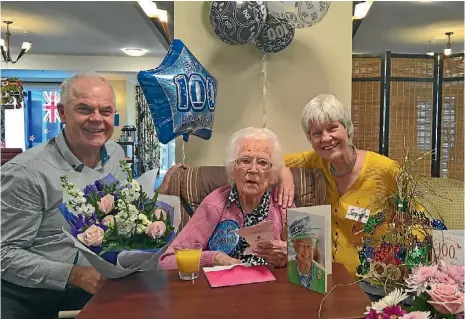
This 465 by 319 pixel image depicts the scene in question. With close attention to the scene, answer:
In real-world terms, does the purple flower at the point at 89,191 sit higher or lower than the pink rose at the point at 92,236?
higher

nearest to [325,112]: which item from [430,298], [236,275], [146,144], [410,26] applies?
[236,275]

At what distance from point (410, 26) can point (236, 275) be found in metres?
5.48

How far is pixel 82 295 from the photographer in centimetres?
185

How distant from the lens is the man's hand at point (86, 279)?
1.62 m

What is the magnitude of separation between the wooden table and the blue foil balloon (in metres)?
0.89

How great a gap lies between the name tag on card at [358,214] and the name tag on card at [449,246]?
854mm

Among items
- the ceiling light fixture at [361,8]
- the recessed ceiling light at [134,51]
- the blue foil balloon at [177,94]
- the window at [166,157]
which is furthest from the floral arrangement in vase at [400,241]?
the window at [166,157]

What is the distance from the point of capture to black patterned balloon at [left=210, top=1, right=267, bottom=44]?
7.75ft

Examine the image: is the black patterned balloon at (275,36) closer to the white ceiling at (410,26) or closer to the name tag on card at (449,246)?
the name tag on card at (449,246)

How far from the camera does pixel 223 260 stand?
178 centimetres

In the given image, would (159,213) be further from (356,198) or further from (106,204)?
(356,198)

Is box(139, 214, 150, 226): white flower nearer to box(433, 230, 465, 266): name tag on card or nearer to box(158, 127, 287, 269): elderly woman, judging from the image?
box(158, 127, 287, 269): elderly woman

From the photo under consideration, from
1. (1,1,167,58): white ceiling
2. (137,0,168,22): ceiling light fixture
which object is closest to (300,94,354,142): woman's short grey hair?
(137,0,168,22): ceiling light fixture

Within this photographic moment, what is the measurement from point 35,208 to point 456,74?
13.0ft
